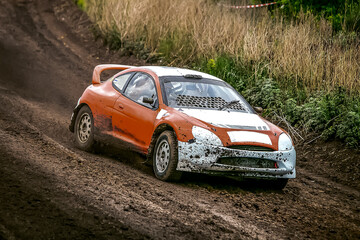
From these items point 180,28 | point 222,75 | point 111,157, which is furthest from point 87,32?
point 111,157

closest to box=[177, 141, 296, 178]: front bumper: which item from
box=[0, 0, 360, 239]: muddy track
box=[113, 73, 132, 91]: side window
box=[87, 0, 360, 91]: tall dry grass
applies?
box=[0, 0, 360, 239]: muddy track

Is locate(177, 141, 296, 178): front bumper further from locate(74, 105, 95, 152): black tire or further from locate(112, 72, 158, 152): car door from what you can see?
locate(74, 105, 95, 152): black tire

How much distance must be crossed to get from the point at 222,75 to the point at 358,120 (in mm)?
4766

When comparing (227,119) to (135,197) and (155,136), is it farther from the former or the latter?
(135,197)

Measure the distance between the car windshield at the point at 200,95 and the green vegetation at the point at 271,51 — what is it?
2.78m

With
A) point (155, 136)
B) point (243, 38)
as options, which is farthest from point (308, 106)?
point (155, 136)

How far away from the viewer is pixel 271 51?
13.2 metres

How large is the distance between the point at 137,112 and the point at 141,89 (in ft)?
1.76

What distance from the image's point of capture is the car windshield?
7832 millimetres

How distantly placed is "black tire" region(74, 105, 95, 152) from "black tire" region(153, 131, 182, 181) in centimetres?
202

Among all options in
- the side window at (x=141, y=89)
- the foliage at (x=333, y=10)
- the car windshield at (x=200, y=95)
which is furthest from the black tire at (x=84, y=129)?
the foliage at (x=333, y=10)

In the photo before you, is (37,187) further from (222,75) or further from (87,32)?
(87,32)

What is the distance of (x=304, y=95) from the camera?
11.7 metres

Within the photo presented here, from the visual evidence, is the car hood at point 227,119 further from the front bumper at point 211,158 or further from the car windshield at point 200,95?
the front bumper at point 211,158
